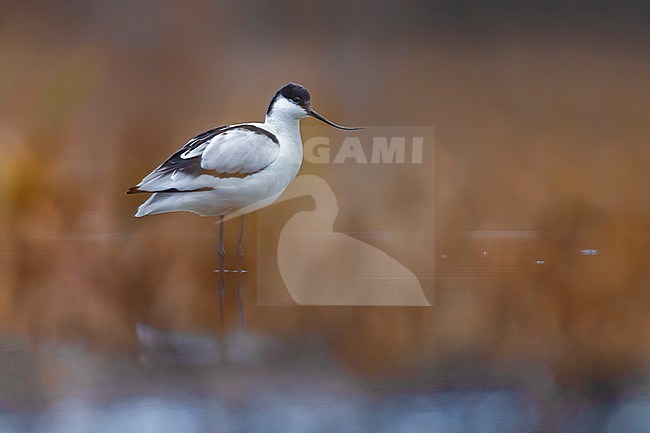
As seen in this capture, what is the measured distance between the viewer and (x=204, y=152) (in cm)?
129

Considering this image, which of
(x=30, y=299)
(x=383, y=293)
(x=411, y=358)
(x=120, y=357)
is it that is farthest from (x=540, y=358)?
(x=30, y=299)

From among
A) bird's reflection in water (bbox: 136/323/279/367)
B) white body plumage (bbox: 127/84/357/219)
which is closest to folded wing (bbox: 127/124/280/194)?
white body plumage (bbox: 127/84/357/219)

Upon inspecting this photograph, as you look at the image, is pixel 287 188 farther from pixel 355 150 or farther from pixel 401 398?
Answer: pixel 401 398

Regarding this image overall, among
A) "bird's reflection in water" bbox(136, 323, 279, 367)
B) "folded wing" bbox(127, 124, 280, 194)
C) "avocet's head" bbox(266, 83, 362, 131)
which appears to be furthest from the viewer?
"avocet's head" bbox(266, 83, 362, 131)

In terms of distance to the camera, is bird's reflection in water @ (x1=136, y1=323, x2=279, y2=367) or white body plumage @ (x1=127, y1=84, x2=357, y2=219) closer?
bird's reflection in water @ (x1=136, y1=323, x2=279, y2=367)

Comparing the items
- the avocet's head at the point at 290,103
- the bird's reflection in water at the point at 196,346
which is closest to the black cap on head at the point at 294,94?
the avocet's head at the point at 290,103

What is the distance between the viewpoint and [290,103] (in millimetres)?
1371

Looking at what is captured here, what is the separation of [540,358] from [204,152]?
25.8 inches

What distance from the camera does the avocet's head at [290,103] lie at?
53.9 inches

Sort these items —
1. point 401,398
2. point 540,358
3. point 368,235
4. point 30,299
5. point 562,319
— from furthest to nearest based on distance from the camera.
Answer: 1. point 368,235
2. point 30,299
3. point 562,319
4. point 540,358
5. point 401,398

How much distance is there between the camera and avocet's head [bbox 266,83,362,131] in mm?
1368

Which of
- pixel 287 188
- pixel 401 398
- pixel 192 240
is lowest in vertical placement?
pixel 401 398

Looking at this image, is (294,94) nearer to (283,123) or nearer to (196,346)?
(283,123)

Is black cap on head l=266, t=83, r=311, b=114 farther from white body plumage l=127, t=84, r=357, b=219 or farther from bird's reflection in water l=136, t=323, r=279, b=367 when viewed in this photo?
bird's reflection in water l=136, t=323, r=279, b=367
